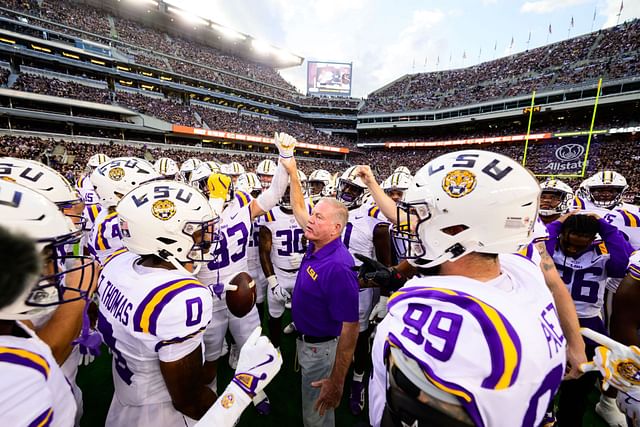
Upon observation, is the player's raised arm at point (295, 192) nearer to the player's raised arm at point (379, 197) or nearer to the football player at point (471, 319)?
the player's raised arm at point (379, 197)

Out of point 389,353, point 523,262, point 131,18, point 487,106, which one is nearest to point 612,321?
point 523,262

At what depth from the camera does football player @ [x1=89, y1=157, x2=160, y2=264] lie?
3572 mm

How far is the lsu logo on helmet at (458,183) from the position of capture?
54.2 inches

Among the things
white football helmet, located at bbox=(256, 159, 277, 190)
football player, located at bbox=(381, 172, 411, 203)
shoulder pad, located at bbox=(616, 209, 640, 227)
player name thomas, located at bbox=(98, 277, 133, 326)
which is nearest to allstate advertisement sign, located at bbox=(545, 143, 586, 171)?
shoulder pad, located at bbox=(616, 209, 640, 227)

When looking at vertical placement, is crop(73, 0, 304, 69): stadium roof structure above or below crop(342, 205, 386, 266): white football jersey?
above

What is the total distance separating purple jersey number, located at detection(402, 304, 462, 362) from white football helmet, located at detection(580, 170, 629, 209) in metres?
5.94

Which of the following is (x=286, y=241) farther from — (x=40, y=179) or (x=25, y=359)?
(x=25, y=359)

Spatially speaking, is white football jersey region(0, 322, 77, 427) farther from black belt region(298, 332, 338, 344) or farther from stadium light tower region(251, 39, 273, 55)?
stadium light tower region(251, 39, 273, 55)

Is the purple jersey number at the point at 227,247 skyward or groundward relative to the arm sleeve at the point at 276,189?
groundward

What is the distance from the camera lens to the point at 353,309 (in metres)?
2.28

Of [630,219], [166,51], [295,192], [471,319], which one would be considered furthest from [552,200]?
[166,51]

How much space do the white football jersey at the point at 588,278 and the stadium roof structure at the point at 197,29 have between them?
53827mm

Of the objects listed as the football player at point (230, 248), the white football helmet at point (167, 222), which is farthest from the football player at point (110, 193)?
the white football helmet at point (167, 222)

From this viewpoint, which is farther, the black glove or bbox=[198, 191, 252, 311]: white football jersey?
bbox=[198, 191, 252, 311]: white football jersey
